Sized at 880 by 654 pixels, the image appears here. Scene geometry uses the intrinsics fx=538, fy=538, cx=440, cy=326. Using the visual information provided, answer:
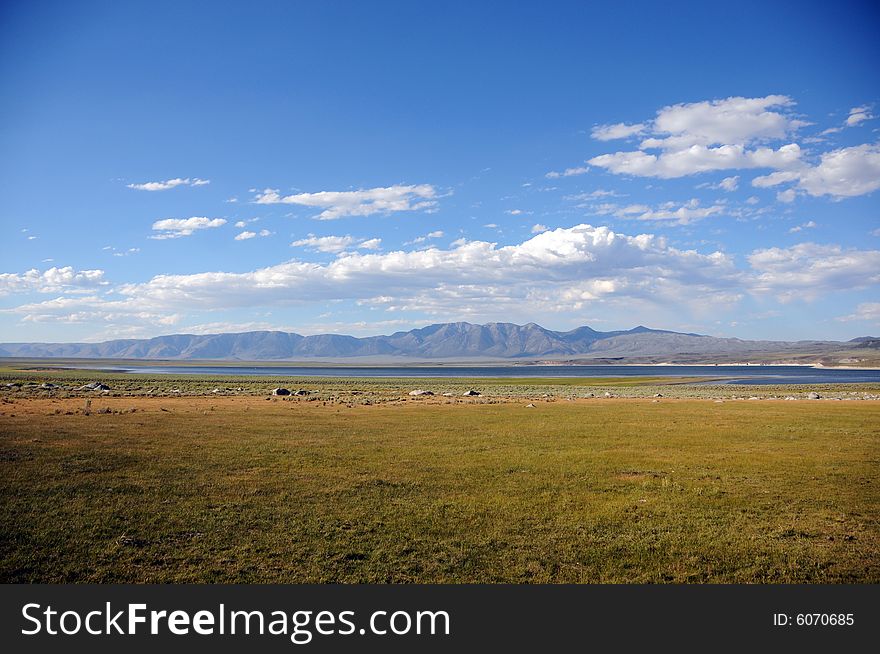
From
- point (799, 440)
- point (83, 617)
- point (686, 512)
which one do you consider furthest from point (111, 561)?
point (799, 440)

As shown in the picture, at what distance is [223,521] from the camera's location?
14805 millimetres

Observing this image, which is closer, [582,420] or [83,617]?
[83,617]

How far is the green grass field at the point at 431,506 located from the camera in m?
11.8

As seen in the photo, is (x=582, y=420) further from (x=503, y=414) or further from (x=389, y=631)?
(x=389, y=631)

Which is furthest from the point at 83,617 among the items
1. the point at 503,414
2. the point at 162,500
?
the point at 503,414

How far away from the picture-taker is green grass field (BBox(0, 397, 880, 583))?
1182 cm

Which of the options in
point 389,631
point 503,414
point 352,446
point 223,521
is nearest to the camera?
point 389,631

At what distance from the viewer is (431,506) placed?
16.6 metres

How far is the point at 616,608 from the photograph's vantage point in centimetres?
1031

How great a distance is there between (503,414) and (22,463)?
34.0 meters

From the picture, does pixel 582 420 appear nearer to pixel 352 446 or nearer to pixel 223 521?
pixel 352 446

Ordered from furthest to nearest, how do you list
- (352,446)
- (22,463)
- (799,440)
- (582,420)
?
1. (582,420)
2. (799,440)
3. (352,446)
4. (22,463)

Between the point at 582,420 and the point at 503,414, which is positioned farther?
the point at 503,414

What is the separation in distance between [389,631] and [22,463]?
64.3 ft
